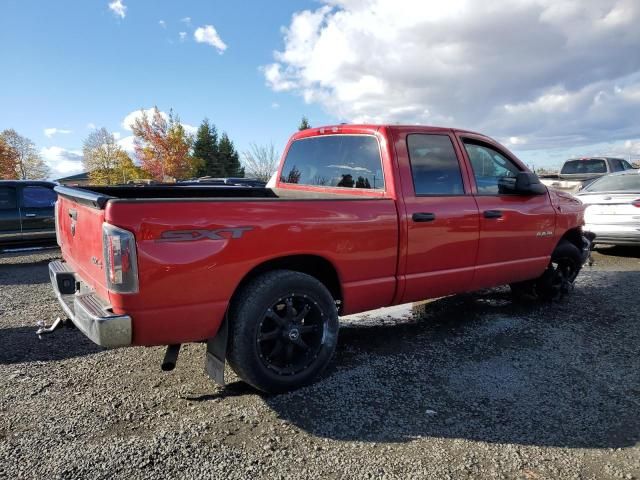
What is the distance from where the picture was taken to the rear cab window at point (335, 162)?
4000mm

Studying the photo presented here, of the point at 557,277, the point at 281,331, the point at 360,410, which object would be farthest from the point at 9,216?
the point at 557,277

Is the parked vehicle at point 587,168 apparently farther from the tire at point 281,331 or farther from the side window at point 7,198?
the side window at point 7,198

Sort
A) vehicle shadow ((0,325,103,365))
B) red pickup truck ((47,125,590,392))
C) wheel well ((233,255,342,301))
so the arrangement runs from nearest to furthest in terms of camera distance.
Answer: red pickup truck ((47,125,590,392)) → wheel well ((233,255,342,301)) → vehicle shadow ((0,325,103,365))

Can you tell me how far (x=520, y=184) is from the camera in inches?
175

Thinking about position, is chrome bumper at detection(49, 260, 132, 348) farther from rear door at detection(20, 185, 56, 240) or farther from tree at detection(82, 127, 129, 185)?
tree at detection(82, 127, 129, 185)

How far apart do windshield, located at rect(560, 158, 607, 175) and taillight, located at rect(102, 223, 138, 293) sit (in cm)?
1430

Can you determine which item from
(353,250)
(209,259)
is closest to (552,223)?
(353,250)

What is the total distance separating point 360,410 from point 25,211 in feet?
27.6

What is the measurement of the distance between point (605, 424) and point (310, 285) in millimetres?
2082

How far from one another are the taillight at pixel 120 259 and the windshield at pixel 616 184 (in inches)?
330

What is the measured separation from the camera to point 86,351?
4.08m

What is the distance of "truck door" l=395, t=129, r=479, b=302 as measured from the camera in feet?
12.5

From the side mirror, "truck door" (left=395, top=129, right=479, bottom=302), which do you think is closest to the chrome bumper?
"truck door" (left=395, top=129, right=479, bottom=302)

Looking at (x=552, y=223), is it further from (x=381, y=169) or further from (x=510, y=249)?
(x=381, y=169)
